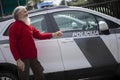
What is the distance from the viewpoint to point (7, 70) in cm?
716

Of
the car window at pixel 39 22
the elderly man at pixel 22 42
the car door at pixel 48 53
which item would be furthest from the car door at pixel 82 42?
the elderly man at pixel 22 42

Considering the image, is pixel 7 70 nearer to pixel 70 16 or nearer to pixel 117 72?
pixel 70 16

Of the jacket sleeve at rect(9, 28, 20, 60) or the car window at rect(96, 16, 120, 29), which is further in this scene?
the car window at rect(96, 16, 120, 29)

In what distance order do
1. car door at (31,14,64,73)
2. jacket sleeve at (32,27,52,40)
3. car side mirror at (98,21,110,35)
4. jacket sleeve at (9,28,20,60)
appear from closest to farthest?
jacket sleeve at (9,28,20,60) < jacket sleeve at (32,27,52,40) < car side mirror at (98,21,110,35) < car door at (31,14,64,73)

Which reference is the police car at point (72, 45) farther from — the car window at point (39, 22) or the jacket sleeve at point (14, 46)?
the jacket sleeve at point (14, 46)

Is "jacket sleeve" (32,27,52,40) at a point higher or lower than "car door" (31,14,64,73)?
higher

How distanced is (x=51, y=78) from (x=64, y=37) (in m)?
0.86

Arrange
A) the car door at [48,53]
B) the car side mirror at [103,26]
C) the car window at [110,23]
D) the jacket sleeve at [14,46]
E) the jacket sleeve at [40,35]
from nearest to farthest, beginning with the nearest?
the jacket sleeve at [14,46] → the jacket sleeve at [40,35] → the car side mirror at [103,26] → the car door at [48,53] → the car window at [110,23]

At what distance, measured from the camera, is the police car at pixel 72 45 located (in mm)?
7082

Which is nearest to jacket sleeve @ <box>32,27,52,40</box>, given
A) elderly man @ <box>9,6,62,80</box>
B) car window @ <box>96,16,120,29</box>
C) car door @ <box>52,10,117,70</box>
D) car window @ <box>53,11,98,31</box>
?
elderly man @ <box>9,6,62,80</box>

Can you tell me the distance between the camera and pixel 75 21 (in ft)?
24.0

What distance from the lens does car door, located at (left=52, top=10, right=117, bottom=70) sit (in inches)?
281

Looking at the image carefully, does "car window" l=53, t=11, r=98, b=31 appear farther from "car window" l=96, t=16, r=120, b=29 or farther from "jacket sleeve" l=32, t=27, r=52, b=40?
"jacket sleeve" l=32, t=27, r=52, b=40

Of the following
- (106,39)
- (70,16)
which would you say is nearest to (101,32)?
(106,39)
